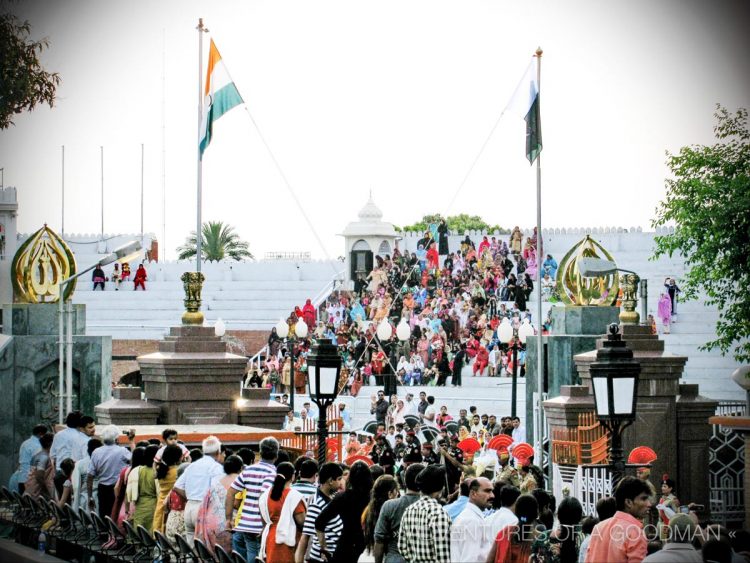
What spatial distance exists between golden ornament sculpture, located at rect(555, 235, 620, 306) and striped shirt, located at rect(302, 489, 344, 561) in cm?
1015

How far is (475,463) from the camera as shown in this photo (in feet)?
56.0

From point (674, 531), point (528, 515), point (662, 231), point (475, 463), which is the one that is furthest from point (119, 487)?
point (662, 231)

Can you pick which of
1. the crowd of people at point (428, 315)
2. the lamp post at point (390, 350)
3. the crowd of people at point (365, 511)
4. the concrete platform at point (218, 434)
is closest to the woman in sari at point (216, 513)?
the crowd of people at point (365, 511)

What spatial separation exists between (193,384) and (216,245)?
52.7 meters

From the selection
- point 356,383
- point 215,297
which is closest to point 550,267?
point 356,383

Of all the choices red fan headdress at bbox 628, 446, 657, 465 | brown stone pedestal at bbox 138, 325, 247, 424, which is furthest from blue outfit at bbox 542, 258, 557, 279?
red fan headdress at bbox 628, 446, 657, 465

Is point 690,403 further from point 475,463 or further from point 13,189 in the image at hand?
point 13,189

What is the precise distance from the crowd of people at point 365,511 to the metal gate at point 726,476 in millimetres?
3050

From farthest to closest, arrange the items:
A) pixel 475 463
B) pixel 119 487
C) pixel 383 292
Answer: pixel 383 292 → pixel 475 463 → pixel 119 487

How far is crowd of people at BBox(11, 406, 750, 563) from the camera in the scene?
31.4 ft

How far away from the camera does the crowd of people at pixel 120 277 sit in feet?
167

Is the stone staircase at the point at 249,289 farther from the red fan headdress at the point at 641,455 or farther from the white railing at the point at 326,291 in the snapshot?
the red fan headdress at the point at 641,455

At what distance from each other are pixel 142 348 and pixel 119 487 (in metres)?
31.9

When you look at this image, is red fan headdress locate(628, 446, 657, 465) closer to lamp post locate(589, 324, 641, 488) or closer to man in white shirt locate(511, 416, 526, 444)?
lamp post locate(589, 324, 641, 488)
